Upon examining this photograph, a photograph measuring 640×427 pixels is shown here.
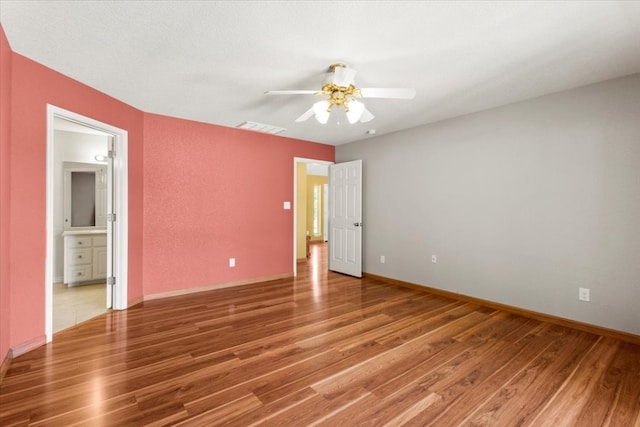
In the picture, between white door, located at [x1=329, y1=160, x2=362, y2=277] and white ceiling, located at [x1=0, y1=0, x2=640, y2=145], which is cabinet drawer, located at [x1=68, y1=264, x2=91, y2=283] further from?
white door, located at [x1=329, y1=160, x2=362, y2=277]

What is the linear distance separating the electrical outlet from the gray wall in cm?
4

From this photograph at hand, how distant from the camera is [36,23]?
1.95m

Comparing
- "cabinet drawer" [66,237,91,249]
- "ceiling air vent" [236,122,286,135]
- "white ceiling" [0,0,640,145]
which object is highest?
"ceiling air vent" [236,122,286,135]

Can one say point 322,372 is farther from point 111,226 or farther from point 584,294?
point 111,226

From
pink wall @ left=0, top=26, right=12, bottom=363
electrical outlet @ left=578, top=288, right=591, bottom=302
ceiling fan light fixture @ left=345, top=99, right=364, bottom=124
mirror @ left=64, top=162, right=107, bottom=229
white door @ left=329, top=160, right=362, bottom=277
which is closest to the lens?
pink wall @ left=0, top=26, right=12, bottom=363

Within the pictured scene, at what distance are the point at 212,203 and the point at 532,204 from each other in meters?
4.13

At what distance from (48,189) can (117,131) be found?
3.47 ft

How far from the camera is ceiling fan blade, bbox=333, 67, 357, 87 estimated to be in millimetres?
2404

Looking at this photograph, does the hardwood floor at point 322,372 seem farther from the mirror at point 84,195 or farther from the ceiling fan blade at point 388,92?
the mirror at point 84,195

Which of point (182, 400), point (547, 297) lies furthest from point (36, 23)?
point (547, 297)

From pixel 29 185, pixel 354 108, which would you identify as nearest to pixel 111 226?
pixel 29 185

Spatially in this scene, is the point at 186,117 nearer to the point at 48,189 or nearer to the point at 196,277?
the point at 48,189

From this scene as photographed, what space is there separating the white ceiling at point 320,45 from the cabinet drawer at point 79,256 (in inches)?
105

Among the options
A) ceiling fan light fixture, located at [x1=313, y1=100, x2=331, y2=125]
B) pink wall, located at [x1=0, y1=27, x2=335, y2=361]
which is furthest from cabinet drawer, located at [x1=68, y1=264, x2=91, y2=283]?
ceiling fan light fixture, located at [x1=313, y1=100, x2=331, y2=125]
